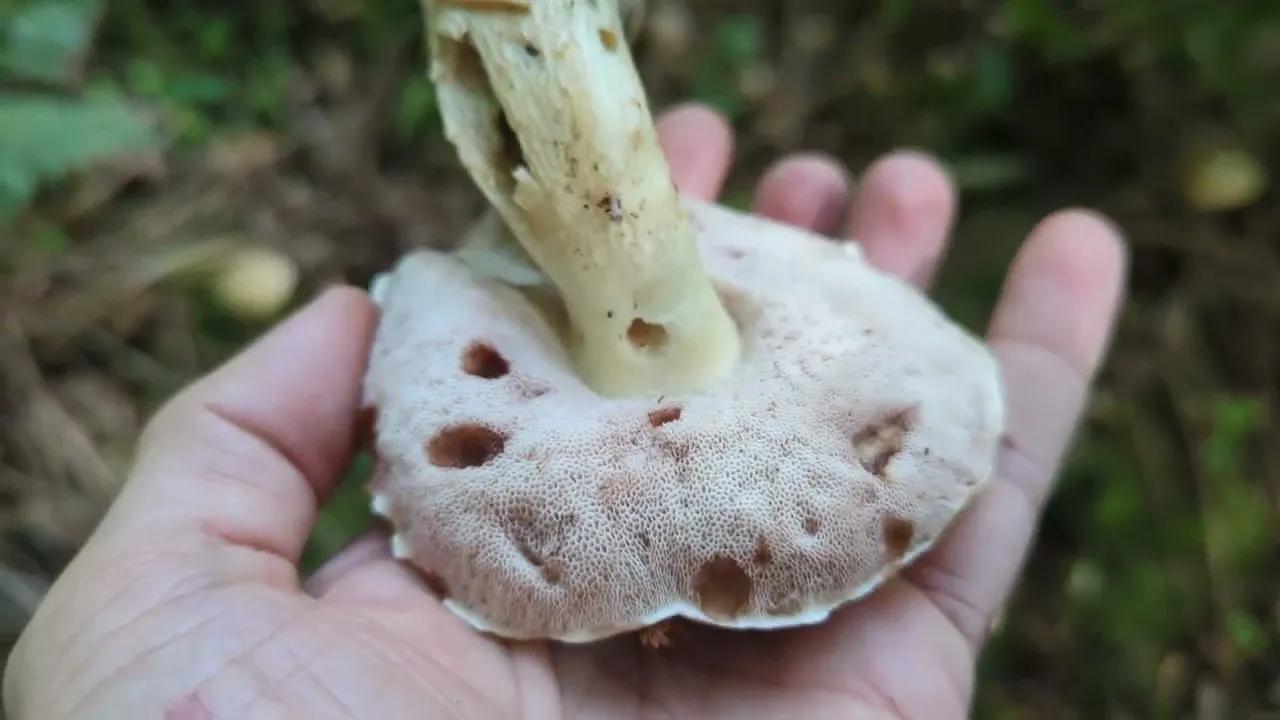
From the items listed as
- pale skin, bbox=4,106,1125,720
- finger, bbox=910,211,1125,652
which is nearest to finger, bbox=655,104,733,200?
finger, bbox=910,211,1125,652

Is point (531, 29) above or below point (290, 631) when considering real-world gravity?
above

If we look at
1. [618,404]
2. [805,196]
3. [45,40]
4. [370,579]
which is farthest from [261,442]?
[805,196]

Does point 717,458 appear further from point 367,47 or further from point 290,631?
point 367,47

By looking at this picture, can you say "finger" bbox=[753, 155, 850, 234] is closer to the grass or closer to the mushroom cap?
the grass

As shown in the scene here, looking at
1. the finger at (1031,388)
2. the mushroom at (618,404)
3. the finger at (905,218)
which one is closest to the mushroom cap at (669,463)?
the mushroom at (618,404)

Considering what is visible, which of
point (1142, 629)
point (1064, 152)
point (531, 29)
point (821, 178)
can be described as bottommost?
point (1142, 629)

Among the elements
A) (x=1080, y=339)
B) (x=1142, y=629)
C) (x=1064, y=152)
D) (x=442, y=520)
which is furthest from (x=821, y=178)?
(x=442, y=520)

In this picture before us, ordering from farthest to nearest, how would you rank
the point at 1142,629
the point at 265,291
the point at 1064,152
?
the point at 1064,152
the point at 265,291
the point at 1142,629
